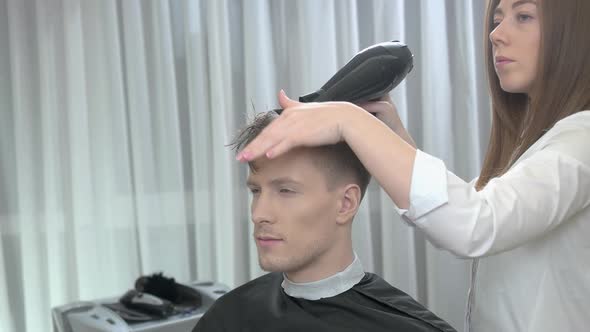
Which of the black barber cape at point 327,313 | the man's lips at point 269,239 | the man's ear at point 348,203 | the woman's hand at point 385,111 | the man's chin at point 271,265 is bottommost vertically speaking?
the black barber cape at point 327,313

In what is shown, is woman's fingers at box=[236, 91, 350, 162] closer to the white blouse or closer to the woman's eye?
the white blouse

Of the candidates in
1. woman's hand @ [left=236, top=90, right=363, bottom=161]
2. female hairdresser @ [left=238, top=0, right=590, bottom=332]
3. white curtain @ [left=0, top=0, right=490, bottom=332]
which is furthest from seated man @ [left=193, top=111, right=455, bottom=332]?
white curtain @ [left=0, top=0, right=490, bottom=332]

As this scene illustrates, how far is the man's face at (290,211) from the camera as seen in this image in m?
1.08

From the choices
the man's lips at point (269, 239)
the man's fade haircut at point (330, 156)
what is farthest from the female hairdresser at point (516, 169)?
the man's lips at point (269, 239)

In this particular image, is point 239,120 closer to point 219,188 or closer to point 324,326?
point 219,188

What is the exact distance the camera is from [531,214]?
835 millimetres

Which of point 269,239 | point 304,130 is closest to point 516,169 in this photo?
point 304,130

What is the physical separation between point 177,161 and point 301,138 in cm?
140

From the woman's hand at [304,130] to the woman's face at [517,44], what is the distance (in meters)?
0.35

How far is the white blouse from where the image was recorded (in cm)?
80

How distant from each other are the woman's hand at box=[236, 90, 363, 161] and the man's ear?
0.34 m

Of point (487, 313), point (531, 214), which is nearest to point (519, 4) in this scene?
point (531, 214)

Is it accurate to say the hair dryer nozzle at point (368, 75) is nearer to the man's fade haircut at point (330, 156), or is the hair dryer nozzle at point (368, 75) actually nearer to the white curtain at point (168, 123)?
the man's fade haircut at point (330, 156)

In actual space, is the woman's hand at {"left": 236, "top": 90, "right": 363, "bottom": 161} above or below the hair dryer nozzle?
below
